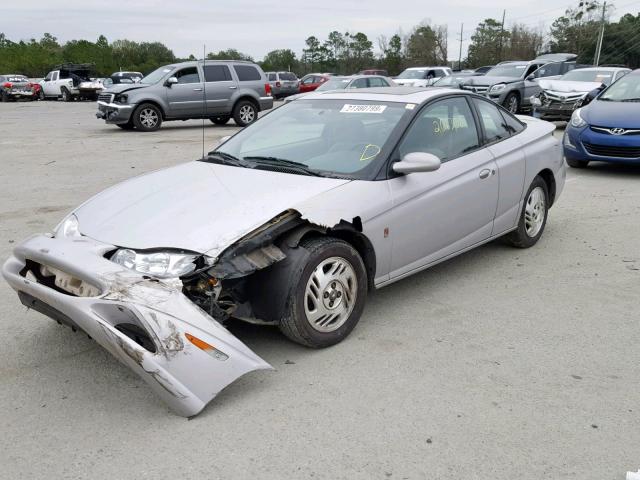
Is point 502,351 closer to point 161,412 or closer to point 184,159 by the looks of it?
point 161,412

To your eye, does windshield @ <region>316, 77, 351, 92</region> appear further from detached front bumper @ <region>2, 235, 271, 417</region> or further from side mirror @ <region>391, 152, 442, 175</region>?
detached front bumper @ <region>2, 235, 271, 417</region>

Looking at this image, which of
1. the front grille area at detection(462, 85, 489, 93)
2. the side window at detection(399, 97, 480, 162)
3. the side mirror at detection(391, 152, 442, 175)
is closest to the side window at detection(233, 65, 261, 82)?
the front grille area at detection(462, 85, 489, 93)

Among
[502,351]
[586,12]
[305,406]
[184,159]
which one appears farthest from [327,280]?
[586,12]

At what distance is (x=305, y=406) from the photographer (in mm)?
3234

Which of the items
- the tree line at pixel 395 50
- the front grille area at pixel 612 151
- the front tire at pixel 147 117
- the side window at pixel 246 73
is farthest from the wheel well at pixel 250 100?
the tree line at pixel 395 50

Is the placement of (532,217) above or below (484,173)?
below

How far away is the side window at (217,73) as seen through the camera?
17984 mm

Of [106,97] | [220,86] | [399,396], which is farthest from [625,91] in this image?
[106,97]

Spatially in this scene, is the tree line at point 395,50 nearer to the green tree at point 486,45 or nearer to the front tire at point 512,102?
the green tree at point 486,45

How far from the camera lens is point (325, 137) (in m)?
4.61

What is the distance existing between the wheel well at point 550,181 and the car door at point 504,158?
0.54 meters

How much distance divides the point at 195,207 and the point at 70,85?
3431 centimetres

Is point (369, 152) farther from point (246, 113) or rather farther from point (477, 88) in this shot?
point (477, 88)

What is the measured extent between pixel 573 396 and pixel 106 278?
248 cm
